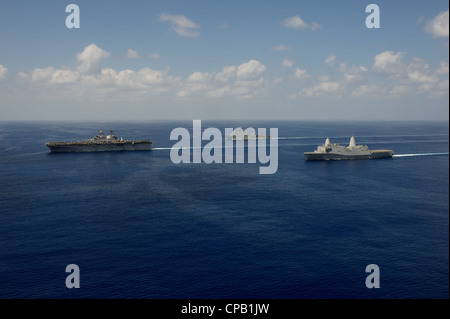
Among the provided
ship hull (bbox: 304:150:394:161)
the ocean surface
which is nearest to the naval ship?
ship hull (bbox: 304:150:394:161)

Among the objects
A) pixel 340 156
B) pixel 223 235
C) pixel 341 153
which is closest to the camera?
pixel 223 235

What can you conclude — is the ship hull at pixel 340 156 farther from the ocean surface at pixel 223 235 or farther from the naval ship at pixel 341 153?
the ocean surface at pixel 223 235

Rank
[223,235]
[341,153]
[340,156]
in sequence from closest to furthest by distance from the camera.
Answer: [223,235]
[340,156]
[341,153]

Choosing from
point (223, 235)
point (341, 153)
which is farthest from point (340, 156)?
point (223, 235)

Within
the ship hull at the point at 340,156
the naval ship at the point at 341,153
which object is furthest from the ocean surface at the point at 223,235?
the naval ship at the point at 341,153

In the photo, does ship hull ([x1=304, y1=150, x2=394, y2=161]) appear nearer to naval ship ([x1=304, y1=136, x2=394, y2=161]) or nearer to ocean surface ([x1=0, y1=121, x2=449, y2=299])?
naval ship ([x1=304, y1=136, x2=394, y2=161])

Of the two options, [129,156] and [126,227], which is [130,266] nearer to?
[126,227]

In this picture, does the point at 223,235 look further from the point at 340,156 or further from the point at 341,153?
the point at 341,153
